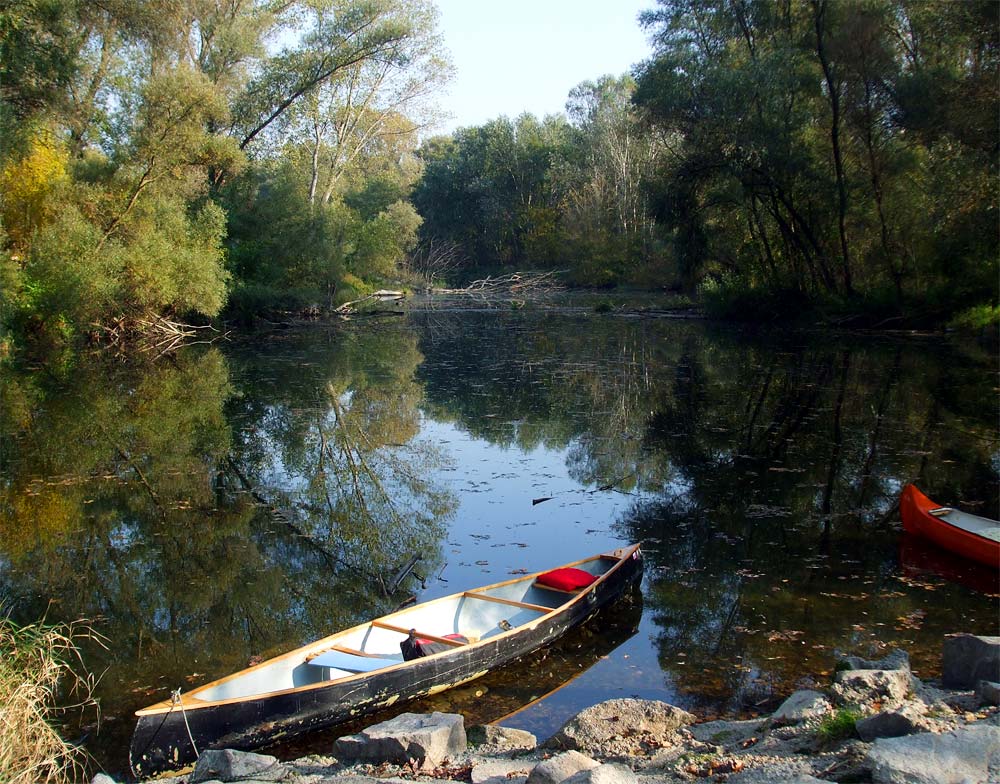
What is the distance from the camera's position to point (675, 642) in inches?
257

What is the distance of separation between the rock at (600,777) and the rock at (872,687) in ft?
5.79

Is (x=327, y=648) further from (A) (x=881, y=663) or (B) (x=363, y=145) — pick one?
(B) (x=363, y=145)

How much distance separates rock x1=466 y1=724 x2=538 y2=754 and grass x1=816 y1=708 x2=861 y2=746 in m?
1.60

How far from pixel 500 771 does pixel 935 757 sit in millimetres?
2039

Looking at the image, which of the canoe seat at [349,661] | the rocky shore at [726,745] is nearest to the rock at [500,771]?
the rocky shore at [726,745]

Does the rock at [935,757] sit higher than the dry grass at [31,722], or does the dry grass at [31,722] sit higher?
the rock at [935,757]

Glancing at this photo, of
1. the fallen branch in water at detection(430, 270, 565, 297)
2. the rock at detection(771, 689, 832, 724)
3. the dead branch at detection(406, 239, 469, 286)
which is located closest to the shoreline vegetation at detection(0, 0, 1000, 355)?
the fallen branch in water at detection(430, 270, 565, 297)

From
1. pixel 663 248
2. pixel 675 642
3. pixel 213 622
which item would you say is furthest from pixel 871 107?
pixel 213 622

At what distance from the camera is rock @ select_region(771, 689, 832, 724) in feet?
15.0

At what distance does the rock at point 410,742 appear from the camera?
4.45 meters

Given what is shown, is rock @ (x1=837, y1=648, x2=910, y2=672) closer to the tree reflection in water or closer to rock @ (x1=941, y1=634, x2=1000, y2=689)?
rock @ (x1=941, y1=634, x2=1000, y2=689)

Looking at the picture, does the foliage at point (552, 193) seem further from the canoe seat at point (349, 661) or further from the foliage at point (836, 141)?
the canoe seat at point (349, 661)

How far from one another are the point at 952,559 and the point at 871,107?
68.4ft

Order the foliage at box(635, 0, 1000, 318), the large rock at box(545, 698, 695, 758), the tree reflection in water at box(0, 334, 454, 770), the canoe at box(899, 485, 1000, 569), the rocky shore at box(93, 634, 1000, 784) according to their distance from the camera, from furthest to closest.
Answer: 1. the foliage at box(635, 0, 1000, 318)
2. the canoe at box(899, 485, 1000, 569)
3. the tree reflection in water at box(0, 334, 454, 770)
4. the large rock at box(545, 698, 695, 758)
5. the rocky shore at box(93, 634, 1000, 784)
